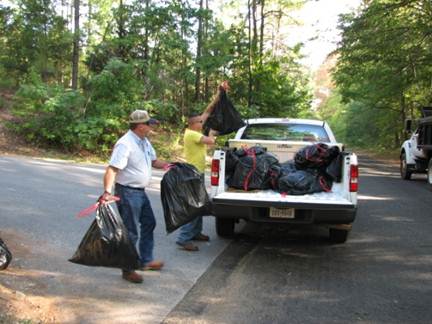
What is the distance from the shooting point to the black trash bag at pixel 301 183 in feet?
20.7

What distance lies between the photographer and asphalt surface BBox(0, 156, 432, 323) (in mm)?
4391

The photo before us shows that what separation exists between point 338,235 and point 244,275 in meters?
2.05

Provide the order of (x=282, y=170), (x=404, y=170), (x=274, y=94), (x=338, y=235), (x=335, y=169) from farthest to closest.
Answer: (x=274, y=94)
(x=404, y=170)
(x=338, y=235)
(x=282, y=170)
(x=335, y=169)

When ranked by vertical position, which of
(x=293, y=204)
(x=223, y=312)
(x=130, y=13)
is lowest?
(x=223, y=312)

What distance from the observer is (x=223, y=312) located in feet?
14.4

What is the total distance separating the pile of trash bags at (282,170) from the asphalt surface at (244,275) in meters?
0.88

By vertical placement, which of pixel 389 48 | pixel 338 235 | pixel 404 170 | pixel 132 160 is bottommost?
pixel 338 235

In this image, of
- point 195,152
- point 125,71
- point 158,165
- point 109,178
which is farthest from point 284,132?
point 125,71

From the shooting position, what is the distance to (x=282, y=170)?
6664 mm

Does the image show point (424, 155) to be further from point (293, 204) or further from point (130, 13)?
point (130, 13)

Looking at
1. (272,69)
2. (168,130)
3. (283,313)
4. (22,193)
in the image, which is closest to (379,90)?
(272,69)

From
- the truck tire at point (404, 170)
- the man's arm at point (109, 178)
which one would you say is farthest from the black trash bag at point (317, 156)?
the truck tire at point (404, 170)

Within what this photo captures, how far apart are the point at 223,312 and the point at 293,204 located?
1951mm

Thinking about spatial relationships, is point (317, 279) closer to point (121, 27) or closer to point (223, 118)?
point (223, 118)
